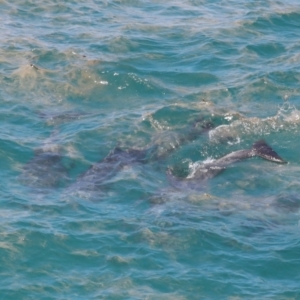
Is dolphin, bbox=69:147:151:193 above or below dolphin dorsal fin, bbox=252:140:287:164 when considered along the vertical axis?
below

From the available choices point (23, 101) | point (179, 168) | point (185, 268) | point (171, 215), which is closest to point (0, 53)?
point (23, 101)

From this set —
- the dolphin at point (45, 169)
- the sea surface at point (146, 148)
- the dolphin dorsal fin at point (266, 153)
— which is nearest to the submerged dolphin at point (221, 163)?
the dolphin dorsal fin at point (266, 153)

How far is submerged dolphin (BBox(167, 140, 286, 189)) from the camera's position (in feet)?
46.2

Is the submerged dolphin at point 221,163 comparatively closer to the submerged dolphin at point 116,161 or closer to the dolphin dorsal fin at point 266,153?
the dolphin dorsal fin at point 266,153

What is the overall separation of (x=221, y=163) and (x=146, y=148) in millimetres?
1538

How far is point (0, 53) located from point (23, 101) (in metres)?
2.89

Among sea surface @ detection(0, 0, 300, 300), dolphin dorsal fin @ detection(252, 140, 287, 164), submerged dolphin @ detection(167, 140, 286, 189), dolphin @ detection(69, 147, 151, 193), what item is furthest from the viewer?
dolphin dorsal fin @ detection(252, 140, 287, 164)

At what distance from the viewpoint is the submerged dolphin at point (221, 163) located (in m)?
14.1

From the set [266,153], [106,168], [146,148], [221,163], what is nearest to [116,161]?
[106,168]

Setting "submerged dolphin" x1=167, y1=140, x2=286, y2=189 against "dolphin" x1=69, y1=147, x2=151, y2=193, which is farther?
"submerged dolphin" x1=167, y1=140, x2=286, y2=189

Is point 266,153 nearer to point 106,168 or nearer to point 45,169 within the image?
point 106,168

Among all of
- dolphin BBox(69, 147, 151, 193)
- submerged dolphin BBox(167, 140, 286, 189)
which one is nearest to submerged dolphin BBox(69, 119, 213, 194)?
dolphin BBox(69, 147, 151, 193)

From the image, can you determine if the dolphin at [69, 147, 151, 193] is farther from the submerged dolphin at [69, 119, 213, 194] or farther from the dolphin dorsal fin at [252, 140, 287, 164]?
the dolphin dorsal fin at [252, 140, 287, 164]

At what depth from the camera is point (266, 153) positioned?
15.0 metres
